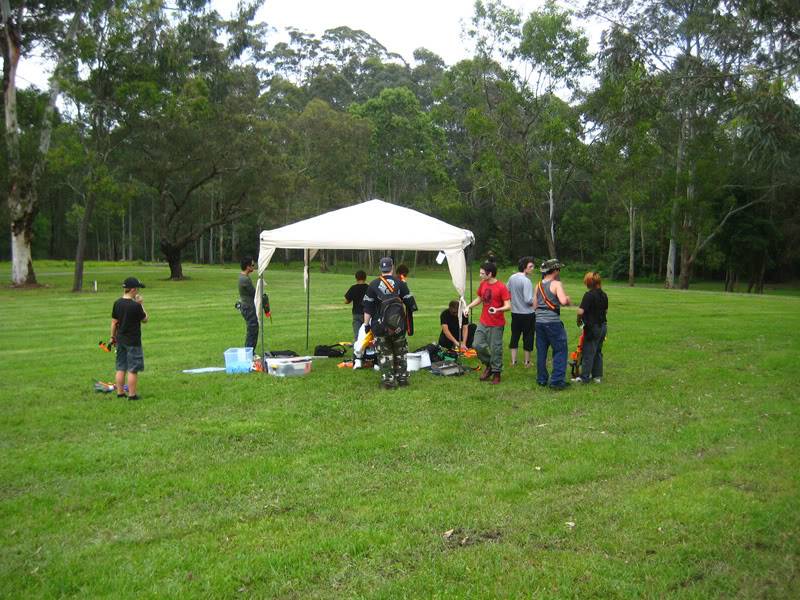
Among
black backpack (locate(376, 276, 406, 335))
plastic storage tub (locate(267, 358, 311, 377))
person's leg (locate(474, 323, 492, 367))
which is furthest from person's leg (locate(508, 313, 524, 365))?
plastic storage tub (locate(267, 358, 311, 377))

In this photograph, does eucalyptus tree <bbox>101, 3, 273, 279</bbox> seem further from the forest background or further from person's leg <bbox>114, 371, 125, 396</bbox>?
person's leg <bbox>114, 371, 125, 396</bbox>

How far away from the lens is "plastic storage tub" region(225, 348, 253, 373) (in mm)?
10836

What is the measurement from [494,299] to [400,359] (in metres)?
1.62

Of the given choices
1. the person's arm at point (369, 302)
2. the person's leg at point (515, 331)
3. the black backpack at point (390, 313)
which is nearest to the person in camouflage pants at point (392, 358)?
the black backpack at point (390, 313)

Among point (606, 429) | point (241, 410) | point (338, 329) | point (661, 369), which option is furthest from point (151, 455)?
point (338, 329)

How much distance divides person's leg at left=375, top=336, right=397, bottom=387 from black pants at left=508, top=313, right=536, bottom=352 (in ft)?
7.85

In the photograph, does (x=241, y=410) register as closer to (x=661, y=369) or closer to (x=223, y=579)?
(x=223, y=579)

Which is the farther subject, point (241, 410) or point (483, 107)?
point (483, 107)

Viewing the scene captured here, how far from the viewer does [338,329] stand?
52.8 feet

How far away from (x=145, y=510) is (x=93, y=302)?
69.1 ft

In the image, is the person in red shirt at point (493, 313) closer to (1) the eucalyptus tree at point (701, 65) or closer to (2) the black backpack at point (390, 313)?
(2) the black backpack at point (390, 313)

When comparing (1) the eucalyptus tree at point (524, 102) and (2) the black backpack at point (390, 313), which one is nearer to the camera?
(2) the black backpack at point (390, 313)

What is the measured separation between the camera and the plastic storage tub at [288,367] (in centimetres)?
1055

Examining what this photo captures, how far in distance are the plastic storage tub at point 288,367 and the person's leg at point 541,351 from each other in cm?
354
